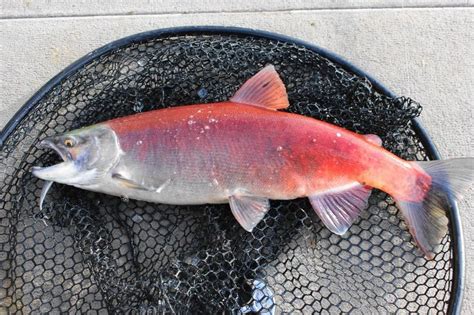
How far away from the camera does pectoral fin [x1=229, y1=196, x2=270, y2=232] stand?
7.06 feet

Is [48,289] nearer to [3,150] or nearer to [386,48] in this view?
[3,150]

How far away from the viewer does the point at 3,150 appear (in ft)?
7.73

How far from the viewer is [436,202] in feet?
6.90

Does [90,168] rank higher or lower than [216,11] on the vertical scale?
lower

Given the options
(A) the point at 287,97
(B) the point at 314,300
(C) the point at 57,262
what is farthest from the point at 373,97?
(C) the point at 57,262

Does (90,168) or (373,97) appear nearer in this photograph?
(90,168)

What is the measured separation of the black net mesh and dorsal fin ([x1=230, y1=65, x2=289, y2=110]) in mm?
215

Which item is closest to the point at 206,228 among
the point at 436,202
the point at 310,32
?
the point at 436,202

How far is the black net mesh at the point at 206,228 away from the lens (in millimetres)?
2283

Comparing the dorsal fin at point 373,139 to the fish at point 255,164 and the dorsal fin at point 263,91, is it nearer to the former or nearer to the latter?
the fish at point 255,164

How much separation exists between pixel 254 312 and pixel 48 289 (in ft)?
3.15

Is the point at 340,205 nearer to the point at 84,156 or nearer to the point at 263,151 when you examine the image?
the point at 263,151

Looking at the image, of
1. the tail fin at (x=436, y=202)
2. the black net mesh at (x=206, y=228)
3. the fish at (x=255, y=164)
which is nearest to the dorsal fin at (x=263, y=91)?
the fish at (x=255, y=164)

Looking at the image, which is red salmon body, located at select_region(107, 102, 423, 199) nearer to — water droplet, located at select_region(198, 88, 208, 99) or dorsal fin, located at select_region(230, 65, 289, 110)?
dorsal fin, located at select_region(230, 65, 289, 110)
